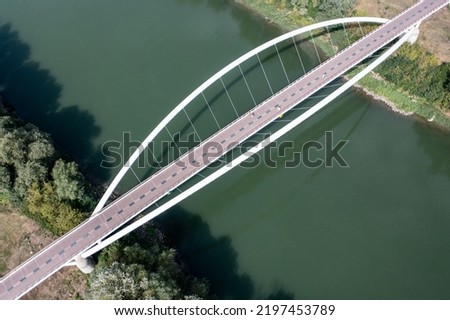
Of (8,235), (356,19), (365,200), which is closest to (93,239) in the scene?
(8,235)

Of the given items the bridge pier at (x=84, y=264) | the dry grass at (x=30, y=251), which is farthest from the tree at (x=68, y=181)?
the bridge pier at (x=84, y=264)

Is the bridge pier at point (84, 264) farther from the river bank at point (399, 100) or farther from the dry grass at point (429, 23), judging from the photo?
the dry grass at point (429, 23)

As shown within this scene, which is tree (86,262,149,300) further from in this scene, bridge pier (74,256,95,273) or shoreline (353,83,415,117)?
shoreline (353,83,415,117)

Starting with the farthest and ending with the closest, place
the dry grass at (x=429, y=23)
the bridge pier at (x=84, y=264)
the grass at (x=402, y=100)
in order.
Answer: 1. the dry grass at (x=429, y=23)
2. the grass at (x=402, y=100)
3. the bridge pier at (x=84, y=264)

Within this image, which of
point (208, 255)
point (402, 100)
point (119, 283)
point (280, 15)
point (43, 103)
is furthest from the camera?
point (280, 15)

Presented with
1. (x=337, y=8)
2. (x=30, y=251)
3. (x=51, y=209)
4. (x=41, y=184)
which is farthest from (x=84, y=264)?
(x=337, y=8)

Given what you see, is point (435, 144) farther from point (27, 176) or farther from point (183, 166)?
point (27, 176)
